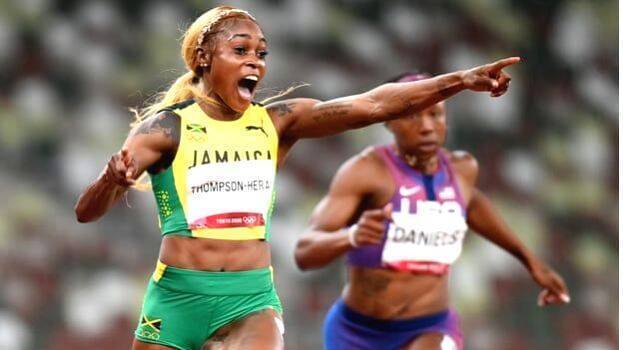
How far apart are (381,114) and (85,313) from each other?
153 inches

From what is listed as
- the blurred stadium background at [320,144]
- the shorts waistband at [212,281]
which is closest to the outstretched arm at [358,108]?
the shorts waistband at [212,281]

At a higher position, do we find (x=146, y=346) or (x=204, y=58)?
(x=204, y=58)

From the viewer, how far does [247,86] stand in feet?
12.9

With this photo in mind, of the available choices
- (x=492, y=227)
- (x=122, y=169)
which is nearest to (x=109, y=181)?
(x=122, y=169)

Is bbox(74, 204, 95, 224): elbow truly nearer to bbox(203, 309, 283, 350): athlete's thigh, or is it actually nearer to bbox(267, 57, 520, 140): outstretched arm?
bbox(203, 309, 283, 350): athlete's thigh

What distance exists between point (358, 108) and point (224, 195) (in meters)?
0.55

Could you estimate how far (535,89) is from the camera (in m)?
7.96

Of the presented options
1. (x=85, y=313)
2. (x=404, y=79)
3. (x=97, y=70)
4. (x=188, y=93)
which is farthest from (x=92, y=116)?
(x=188, y=93)

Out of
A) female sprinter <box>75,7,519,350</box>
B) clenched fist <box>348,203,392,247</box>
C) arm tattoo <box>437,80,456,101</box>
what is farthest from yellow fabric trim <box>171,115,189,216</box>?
arm tattoo <box>437,80,456,101</box>

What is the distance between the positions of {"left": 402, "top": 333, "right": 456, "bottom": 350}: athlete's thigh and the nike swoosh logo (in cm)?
59

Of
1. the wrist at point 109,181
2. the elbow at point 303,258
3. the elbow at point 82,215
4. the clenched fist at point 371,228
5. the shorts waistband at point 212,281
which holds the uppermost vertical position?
the wrist at point 109,181

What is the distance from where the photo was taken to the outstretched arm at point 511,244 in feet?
16.9

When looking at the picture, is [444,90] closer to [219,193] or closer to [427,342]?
[219,193]

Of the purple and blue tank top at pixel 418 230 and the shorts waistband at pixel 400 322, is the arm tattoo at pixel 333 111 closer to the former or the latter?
the purple and blue tank top at pixel 418 230
